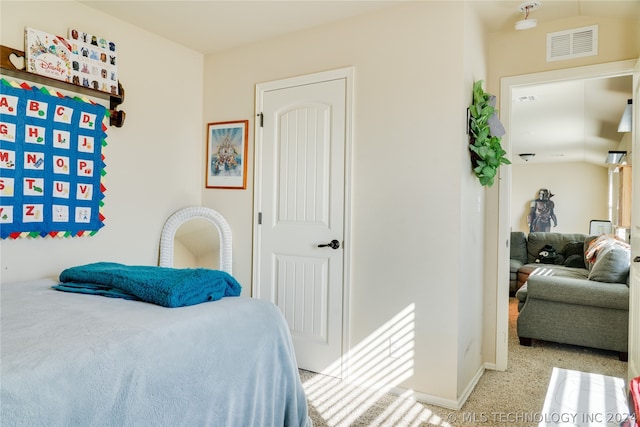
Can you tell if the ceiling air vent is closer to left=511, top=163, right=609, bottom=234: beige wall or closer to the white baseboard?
the white baseboard

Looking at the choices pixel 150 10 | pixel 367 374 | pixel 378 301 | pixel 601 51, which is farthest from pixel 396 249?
pixel 150 10

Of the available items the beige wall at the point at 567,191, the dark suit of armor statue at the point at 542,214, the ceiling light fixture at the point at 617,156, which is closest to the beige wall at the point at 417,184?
the ceiling light fixture at the point at 617,156

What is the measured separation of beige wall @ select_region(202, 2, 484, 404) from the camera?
8.07 ft

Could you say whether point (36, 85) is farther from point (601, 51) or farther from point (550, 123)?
point (550, 123)

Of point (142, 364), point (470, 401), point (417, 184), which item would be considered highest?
point (417, 184)

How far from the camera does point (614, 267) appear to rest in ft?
11.3

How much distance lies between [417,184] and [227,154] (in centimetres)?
155

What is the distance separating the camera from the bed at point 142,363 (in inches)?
41.4

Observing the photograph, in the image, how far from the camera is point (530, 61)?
2898 mm

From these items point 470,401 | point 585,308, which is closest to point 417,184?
point 470,401

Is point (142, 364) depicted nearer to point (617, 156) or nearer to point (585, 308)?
point (585, 308)

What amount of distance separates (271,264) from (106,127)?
1443mm

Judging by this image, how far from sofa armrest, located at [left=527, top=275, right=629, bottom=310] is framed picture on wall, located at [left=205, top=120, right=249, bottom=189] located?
260 centimetres
